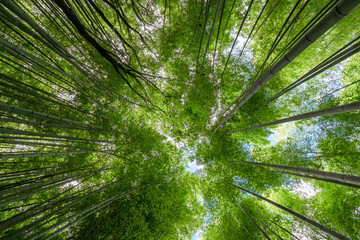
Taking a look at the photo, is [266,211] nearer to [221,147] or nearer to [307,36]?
[221,147]

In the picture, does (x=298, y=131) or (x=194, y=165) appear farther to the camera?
(x=194, y=165)

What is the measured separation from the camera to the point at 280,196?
249 inches

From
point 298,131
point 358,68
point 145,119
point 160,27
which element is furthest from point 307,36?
point 298,131

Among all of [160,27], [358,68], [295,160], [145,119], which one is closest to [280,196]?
[295,160]

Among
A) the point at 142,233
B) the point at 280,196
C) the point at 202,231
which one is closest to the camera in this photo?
the point at 142,233

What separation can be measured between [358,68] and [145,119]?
7.92 metres

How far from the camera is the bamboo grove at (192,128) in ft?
13.8

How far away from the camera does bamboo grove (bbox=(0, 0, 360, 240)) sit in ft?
13.8

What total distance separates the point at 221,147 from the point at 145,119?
11.6 ft

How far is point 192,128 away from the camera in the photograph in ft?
21.8

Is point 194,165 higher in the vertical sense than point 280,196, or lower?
lower

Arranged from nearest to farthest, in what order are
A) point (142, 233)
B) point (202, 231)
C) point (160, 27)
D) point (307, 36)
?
point (307, 36), point (142, 233), point (160, 27), point (202, 231)

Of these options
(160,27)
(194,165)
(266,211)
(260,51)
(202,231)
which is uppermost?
(260,51)

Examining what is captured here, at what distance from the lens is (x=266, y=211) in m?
5.89
